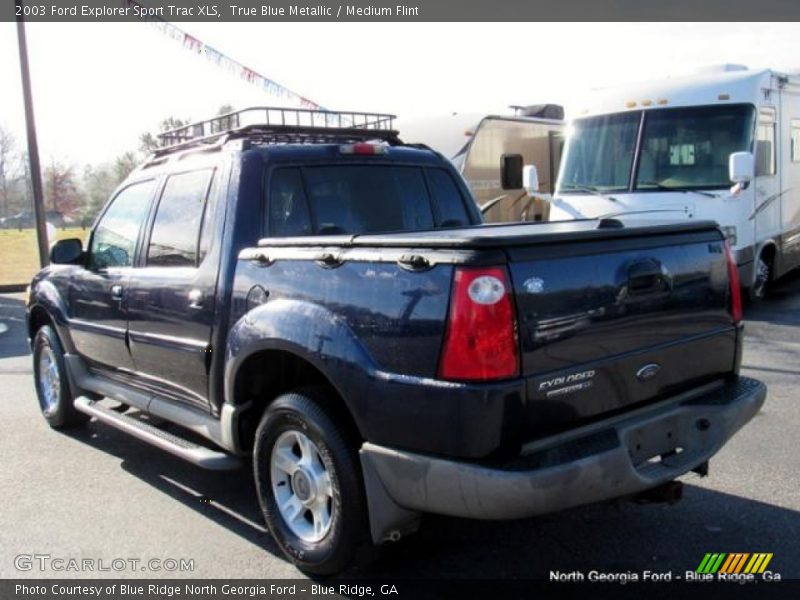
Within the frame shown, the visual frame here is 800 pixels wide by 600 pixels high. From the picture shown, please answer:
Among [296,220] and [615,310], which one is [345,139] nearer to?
[296,220]

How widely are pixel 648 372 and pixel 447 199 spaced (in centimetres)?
207

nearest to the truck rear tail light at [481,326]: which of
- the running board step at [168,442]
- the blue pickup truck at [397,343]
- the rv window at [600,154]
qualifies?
the blue pickup truck at [397,343]

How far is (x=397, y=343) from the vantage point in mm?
2930

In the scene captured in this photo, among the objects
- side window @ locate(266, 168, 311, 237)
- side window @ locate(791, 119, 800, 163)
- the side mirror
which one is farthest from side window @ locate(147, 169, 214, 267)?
side window @ locate(791, 119, 800, 163)

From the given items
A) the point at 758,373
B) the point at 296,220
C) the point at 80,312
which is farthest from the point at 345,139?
the point at 758,373

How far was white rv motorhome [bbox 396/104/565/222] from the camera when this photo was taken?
1321cm

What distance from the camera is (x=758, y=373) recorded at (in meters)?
6.72

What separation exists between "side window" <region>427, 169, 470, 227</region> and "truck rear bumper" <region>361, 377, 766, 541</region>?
204 centimetres

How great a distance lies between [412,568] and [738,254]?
7122mm

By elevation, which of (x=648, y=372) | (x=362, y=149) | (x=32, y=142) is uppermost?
(x=32, y=142)

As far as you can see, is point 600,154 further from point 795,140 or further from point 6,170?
point 6,170

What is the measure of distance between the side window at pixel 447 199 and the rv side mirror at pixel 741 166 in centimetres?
511

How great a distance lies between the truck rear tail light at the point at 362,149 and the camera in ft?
14.5

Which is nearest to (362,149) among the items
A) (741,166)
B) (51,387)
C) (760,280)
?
(51,387)
